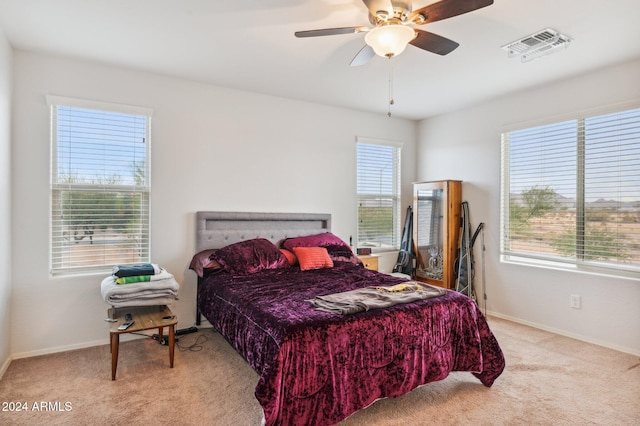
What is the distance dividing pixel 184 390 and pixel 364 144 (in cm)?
377

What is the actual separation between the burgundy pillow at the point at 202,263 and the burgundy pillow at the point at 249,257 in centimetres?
5

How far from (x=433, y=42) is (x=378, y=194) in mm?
3079

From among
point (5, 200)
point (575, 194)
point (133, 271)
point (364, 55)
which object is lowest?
point (133, 271)

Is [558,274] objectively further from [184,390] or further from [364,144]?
[184,390]

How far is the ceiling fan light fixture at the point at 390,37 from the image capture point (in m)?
2.07

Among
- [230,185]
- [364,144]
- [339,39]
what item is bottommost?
[230,185]

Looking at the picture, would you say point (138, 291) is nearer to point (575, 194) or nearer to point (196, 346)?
point (196, 346)

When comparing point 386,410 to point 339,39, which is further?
point 339,39

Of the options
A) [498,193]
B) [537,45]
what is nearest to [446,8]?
[537,45]

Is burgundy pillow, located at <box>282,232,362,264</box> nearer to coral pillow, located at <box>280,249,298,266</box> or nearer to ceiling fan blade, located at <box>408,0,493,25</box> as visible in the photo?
coral pillow, located at <box>280,249,298,266</box>

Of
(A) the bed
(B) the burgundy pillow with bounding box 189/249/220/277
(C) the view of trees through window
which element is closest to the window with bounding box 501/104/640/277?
(C) the view of trees through window

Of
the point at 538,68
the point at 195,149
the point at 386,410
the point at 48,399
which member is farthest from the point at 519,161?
the point at 48,399

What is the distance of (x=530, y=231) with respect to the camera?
13.6 ft

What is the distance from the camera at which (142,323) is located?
2.83 meters
